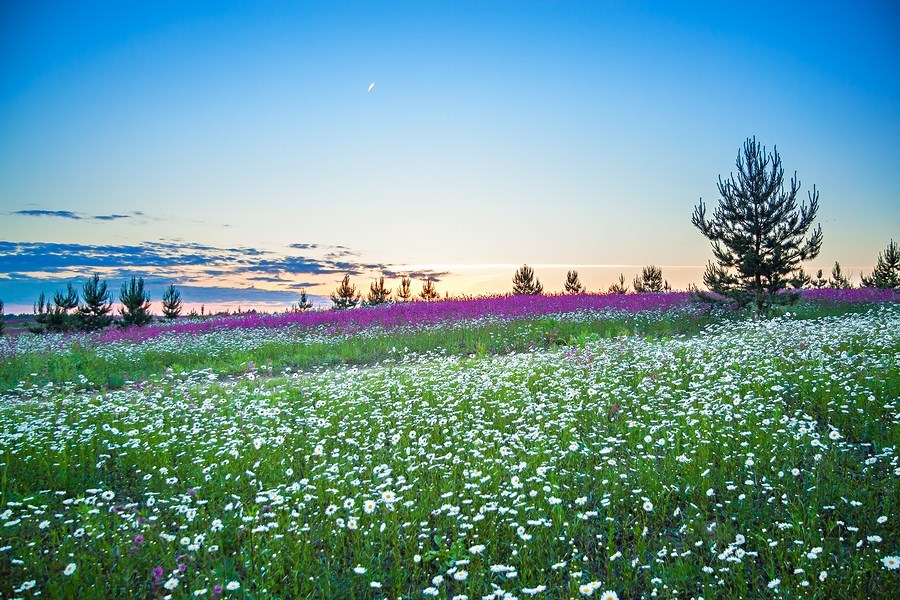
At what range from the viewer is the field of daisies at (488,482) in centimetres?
377

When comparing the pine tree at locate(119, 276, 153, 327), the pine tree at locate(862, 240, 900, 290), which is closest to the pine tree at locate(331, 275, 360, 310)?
the pine tree at locate(119, 276, 153, 327)

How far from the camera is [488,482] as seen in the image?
5.06 m

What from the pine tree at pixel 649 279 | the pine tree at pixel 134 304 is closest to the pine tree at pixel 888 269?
the pine tree at pixel 649 279

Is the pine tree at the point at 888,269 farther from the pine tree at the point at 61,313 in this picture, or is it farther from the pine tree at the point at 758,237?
the pine tree at the point at 61,313

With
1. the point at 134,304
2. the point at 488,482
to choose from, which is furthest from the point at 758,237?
the point at 134,304

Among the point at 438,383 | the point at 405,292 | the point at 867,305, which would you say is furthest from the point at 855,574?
the point at 405,292

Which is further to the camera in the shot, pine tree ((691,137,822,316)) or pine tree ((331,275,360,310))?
pine tree ((331,275,360,310))

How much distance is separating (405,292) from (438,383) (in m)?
29.9

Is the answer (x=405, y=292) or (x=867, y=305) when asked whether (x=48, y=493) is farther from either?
(x=405, y=292)

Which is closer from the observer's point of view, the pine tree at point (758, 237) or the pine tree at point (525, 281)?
the pine tree at point (758, 237)

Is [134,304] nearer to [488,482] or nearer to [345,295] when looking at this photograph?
[345,295]

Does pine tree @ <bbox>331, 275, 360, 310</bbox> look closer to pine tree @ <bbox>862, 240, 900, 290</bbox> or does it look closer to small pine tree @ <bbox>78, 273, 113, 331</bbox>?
small pine tree @ <bbox>78, 273, 113, 331</bbox>

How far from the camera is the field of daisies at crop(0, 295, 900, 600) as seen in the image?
3768mm

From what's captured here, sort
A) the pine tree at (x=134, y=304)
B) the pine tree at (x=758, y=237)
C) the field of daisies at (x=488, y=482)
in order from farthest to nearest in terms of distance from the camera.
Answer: the pine tree at (x=134, y=304)
the pine tree at (x=758, y=237)
the field of daisies at (x=488, y=482)
